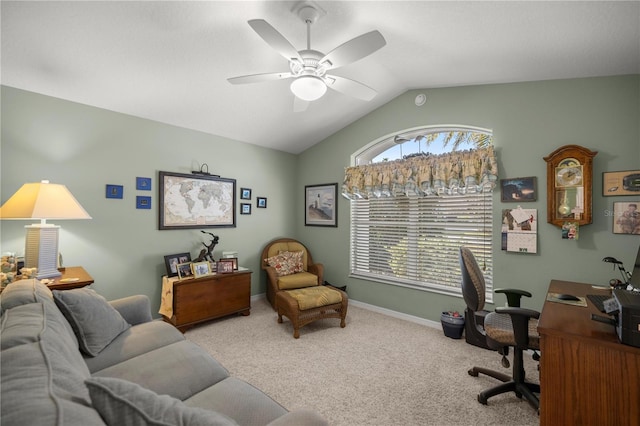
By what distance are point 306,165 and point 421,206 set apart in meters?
2.13

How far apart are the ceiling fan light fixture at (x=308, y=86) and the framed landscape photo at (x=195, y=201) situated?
232cm

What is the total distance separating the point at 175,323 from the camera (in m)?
3.08

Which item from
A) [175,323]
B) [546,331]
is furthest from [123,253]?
[546,331]

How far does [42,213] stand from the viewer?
6.88 feet

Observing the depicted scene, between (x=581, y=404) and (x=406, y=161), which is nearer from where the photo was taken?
(x=581, y=404)

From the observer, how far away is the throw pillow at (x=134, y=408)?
→ 2.15ft

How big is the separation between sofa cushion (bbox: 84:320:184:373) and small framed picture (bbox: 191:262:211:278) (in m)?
1.25

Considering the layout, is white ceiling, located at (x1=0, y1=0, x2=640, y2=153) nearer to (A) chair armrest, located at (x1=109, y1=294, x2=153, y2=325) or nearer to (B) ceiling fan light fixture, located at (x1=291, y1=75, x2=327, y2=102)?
(B) ceiling fan light fixture, located at (x1=291, y1=75, x2=327, y2=102)

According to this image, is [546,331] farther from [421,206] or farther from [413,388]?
[421,206]

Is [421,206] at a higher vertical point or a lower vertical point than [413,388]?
higher

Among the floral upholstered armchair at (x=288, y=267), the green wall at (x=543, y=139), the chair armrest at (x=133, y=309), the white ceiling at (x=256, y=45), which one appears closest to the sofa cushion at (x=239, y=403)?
the chair armrest at (x=133, y=309)

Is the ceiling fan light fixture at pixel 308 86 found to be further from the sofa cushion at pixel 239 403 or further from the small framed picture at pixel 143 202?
the small framed picture at pixel 143 202

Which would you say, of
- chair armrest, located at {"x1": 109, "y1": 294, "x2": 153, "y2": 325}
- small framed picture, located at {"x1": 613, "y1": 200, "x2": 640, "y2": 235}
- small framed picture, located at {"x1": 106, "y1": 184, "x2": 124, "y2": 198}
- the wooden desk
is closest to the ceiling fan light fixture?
the wooden desk

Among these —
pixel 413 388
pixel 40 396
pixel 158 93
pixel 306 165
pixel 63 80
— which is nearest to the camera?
pixel 40 396
